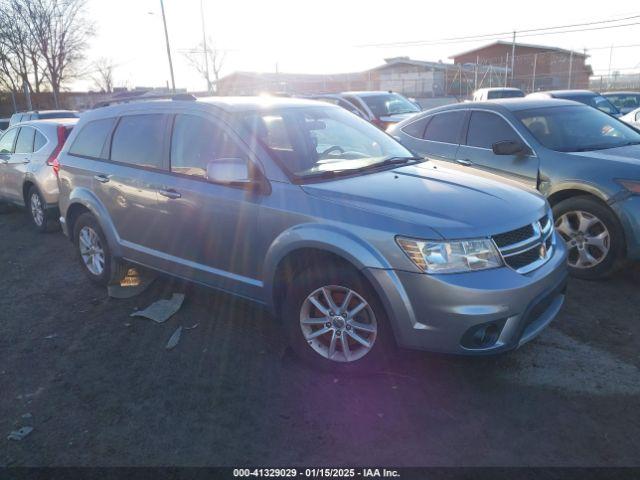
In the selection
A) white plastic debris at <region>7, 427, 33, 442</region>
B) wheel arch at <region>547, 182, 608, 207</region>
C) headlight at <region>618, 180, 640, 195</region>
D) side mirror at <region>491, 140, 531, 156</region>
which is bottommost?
white plastic debris at <region>7, 427, 33, 442</region>

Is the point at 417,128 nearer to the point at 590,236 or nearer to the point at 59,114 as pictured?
the point at 590,236

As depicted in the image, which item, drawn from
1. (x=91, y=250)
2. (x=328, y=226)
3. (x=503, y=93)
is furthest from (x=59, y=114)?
(x=503, y=93)

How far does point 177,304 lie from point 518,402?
2.97 metres

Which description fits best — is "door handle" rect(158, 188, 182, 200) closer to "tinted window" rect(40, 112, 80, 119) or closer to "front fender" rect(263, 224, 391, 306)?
"front fender" rect(263, 224, 391, 306)

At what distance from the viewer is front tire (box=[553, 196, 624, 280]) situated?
4547 mm

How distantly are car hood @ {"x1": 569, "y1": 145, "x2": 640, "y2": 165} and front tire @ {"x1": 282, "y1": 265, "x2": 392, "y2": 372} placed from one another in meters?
3.12

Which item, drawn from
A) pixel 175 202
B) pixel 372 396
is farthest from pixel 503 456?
pixel 175 202

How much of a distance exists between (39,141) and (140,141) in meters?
4.45

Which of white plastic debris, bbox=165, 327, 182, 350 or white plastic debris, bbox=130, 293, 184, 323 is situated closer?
white plastic debris, bbox=165, 327, 182, 350

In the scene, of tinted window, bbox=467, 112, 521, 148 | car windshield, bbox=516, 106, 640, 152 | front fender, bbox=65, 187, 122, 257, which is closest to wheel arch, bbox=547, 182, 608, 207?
car windshield, bbox=516, 106, 640, 152

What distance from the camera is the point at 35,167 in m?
7.57

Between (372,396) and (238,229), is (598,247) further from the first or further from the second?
(238,229)

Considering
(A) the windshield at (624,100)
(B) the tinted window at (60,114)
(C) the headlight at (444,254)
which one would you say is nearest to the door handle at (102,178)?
(C) the headlight at (444,254)

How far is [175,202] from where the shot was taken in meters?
3.95
